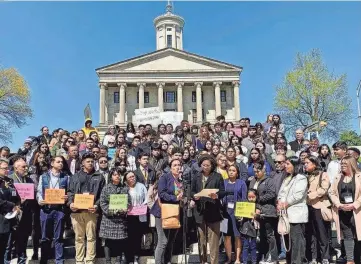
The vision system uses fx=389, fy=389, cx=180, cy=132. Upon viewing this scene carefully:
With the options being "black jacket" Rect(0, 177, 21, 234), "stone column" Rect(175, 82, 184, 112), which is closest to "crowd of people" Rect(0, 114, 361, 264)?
"black jacket" Rect(0, 177, 21, 234)

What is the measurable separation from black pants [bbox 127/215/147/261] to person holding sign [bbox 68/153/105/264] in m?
0.70

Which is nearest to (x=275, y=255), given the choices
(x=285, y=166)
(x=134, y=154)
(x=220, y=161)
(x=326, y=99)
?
(x=285, y=166)

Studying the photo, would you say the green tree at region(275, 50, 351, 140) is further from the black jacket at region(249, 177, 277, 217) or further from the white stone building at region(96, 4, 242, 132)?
the black jacket at region(249, 177, 277, 217)

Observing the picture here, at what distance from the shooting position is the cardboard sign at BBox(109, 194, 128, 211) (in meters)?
7.50

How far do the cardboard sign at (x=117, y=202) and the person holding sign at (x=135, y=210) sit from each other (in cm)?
35

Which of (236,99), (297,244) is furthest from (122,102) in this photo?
(297,244)

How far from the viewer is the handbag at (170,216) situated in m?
7.08

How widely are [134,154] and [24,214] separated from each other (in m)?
3.81

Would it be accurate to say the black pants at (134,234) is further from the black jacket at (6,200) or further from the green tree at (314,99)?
the green tree at (314,99)

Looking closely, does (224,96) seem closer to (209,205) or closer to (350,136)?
(350,136)

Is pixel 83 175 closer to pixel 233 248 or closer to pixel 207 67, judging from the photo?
pixel 233 248

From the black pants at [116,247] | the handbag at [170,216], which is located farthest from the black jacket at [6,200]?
the handbag at [170,216]

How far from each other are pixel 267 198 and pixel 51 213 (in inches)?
171

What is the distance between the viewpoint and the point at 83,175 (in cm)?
797
